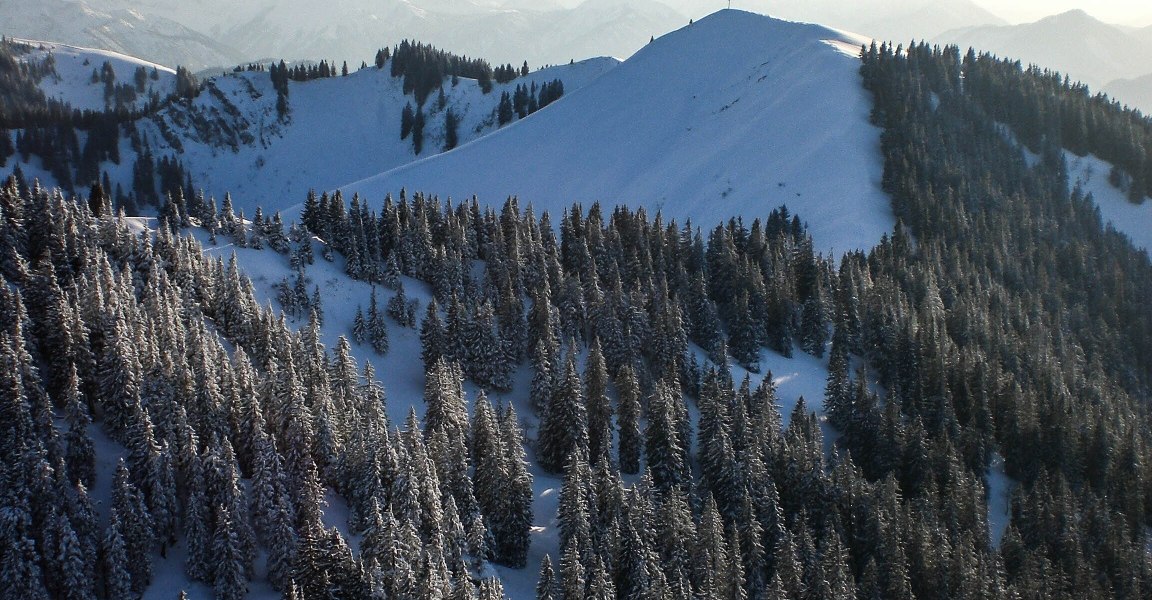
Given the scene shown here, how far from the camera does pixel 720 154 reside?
6403 inches

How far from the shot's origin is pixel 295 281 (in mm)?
97250

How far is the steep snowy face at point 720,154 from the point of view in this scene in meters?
145

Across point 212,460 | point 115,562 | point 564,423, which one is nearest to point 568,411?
point 564,423

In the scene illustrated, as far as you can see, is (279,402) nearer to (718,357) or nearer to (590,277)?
(590,277)

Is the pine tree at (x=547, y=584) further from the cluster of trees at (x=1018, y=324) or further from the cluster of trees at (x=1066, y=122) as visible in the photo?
the cluster of trees at (x=1066, y=122)

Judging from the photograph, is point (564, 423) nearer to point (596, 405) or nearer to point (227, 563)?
point (596, 405)


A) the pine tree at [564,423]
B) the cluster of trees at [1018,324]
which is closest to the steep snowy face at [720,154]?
the cluster of trees at [1018,324]

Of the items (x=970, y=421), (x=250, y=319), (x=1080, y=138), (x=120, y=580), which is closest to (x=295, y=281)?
(x=250, y=319)

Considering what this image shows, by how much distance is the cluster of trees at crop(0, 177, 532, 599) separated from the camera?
54.1 m

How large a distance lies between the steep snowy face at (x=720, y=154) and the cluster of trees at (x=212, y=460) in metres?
82.6

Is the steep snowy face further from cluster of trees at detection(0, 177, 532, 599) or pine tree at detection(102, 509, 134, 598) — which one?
pine tree at detection(102, 509, 134, 598)

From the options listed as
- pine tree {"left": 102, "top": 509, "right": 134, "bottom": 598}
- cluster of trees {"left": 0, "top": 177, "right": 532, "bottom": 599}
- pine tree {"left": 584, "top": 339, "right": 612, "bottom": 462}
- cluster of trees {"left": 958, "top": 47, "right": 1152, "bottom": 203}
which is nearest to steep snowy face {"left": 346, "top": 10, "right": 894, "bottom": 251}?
cluster of trees {"left": 958, "top": 47, "right": 1152, "bottom": 203}

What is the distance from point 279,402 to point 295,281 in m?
34.5

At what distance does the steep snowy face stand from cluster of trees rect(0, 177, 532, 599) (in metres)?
82.6
